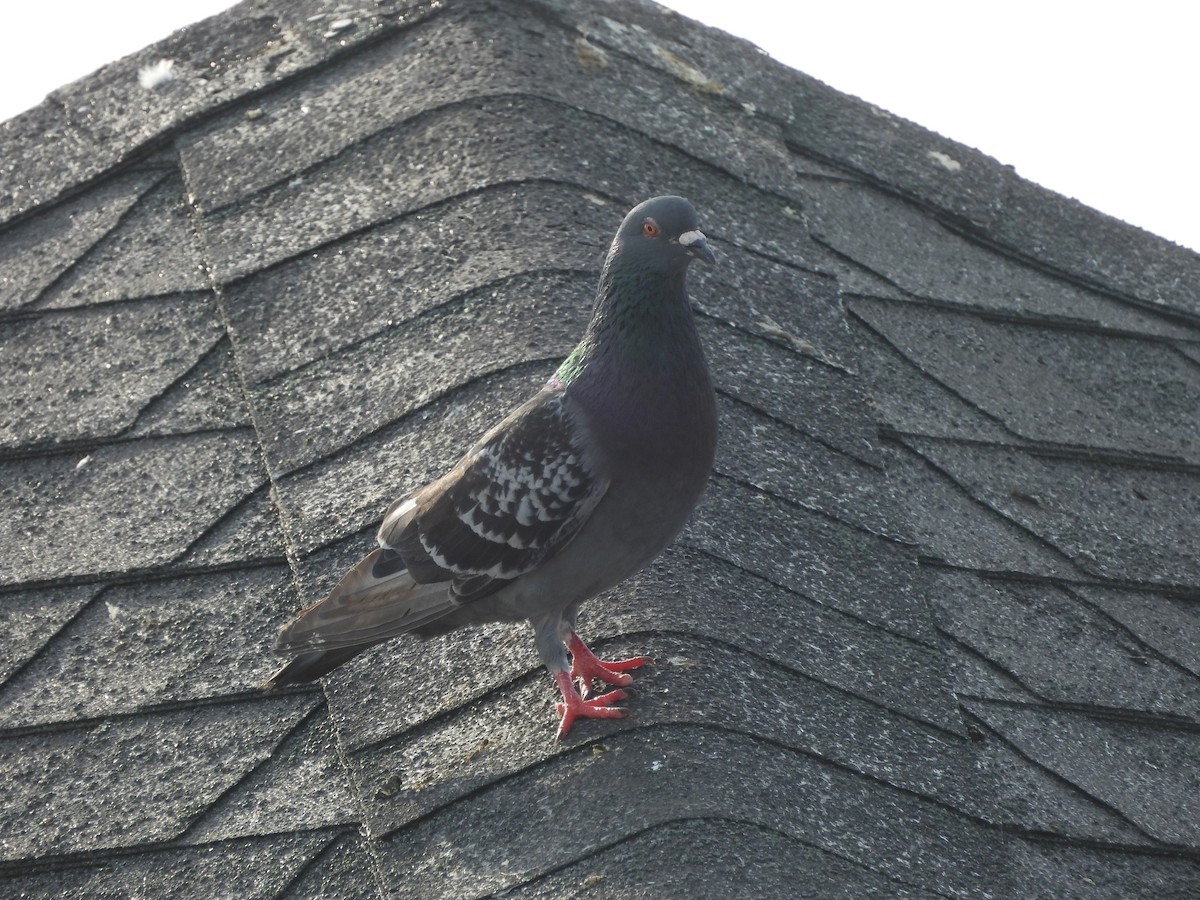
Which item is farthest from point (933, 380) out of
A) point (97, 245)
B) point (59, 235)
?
point (59, 235)

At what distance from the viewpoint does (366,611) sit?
9.63 feet

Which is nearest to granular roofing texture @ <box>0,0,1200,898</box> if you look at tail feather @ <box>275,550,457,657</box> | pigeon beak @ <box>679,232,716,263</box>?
tail feather @ <box>275,550,457,657</box>

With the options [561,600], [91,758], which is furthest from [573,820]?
[91,758]

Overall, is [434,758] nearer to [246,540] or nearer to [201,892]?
[201,892]

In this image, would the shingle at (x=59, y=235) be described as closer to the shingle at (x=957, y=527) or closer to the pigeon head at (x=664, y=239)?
the pigeon head at (x=664, y=239)

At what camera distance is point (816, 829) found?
2.42 metres

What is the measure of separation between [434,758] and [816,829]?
2.26 ft

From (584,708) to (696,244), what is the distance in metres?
1.02

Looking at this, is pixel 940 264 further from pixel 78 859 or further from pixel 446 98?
pixel 78 859

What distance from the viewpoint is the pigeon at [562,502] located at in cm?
294

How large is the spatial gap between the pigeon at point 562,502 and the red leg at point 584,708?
147 millimetres

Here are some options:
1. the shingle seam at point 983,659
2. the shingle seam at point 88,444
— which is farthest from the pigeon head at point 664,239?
the shingle seam at point 88,444

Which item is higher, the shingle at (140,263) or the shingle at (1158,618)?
the shingle at (140,263)

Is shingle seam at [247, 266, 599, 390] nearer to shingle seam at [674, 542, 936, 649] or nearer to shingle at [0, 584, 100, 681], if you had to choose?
shingle at [0, 584, 100, 681]
